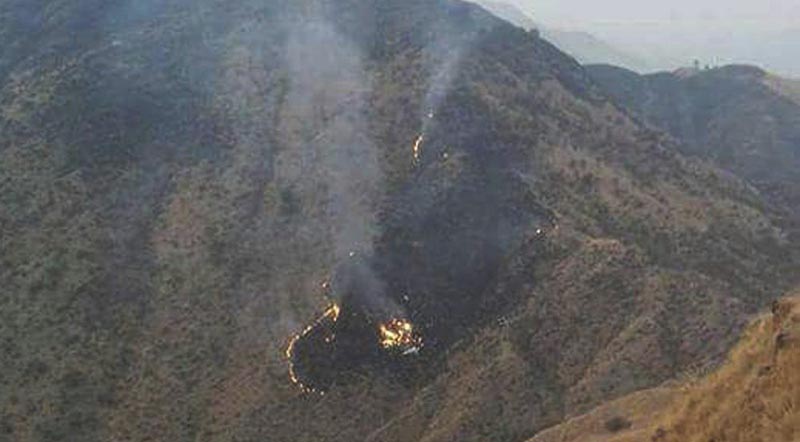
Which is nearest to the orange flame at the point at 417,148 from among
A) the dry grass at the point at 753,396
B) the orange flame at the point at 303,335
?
the orange flame at the point at 303,335

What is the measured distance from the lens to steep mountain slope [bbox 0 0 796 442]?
301 ft

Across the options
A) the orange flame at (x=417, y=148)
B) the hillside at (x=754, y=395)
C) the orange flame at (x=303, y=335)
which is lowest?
the orange flame at (x=303, y=335)

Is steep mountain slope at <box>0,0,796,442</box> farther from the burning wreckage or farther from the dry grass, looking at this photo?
the dry grass

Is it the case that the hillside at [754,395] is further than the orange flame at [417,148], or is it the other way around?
the orange flame at [417,148]

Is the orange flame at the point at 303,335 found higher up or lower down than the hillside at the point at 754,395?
lower down

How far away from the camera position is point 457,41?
140500mm

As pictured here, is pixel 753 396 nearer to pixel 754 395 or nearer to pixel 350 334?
pixel 754 395

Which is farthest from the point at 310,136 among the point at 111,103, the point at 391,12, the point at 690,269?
the point at 690,269

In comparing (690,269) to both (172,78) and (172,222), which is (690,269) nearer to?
(172,222)

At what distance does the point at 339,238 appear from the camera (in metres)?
109

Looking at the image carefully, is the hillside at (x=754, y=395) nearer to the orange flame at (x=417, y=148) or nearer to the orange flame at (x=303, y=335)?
the orange flame at (x=303, y=335)

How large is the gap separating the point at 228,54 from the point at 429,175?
42493 millimetres

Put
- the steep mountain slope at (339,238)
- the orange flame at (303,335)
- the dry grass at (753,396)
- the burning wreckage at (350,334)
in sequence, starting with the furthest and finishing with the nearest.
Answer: the burning wreckage at (350,334)
the orange flame at (303,335)
the steep mountain slope at (339,238)
the dry grass at (753,396)

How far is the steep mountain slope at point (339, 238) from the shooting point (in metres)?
91.9
